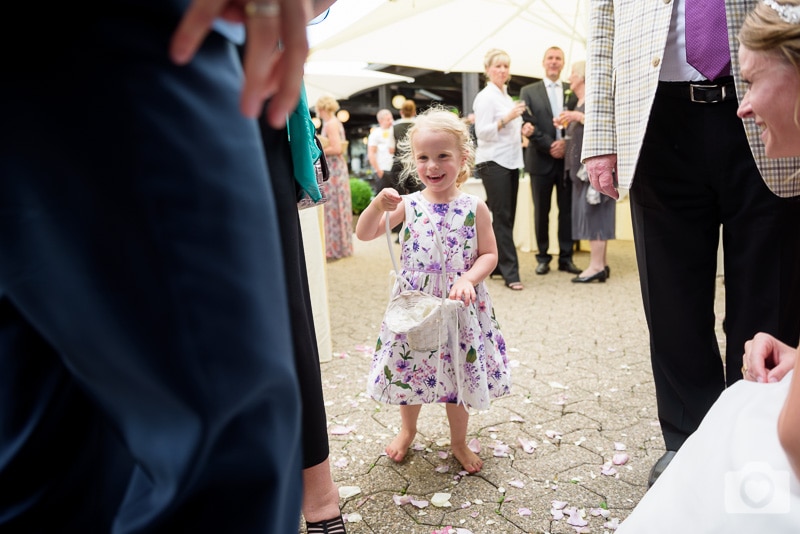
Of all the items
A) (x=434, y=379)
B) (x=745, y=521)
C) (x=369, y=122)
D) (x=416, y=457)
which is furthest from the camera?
(x=369, y=122)

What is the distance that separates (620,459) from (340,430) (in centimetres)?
110

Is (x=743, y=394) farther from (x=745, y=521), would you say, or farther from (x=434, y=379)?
(x=434, y=379)

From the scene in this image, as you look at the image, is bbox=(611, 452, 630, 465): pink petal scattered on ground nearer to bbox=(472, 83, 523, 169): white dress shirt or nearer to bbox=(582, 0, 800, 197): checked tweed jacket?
bbox=(582, 0, 800, 197): checked tweed jacket

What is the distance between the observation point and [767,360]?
135cm

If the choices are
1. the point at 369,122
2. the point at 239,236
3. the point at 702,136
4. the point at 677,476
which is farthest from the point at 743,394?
the point at 369,122

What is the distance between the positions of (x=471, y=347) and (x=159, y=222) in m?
1.67

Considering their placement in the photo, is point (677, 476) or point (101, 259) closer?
point (101, 259)

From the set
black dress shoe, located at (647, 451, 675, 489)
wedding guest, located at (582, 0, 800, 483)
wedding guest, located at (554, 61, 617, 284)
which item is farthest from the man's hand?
wedding guest, located at (554, 61, 617, 284)

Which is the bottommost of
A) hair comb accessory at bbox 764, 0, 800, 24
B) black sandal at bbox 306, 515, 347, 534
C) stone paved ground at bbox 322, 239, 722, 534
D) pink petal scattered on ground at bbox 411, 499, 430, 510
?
stone paved ground at bbox 322, 239, 722, 534

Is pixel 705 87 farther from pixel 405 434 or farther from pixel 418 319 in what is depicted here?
pixel 405 434

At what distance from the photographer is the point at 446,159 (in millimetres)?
2215

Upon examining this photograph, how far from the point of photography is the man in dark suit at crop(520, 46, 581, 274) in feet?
19.2

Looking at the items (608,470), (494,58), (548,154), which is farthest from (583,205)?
(608,470)

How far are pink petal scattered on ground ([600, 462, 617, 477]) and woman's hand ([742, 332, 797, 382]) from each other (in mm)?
870
